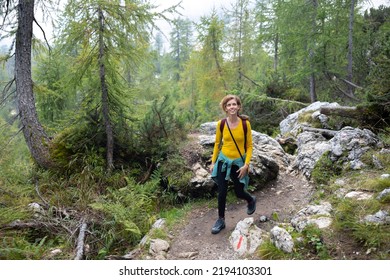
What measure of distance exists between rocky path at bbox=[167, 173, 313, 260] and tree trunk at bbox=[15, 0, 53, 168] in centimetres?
450

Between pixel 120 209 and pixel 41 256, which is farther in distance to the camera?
pixel 120 209

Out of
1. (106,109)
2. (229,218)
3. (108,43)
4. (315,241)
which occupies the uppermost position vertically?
(108,43)

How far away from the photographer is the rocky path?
434 centimetres

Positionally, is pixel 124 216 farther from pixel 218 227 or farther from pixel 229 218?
pixel 229 218

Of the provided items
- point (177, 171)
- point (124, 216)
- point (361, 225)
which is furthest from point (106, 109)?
point (361, 225)

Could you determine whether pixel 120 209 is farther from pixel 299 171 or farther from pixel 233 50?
pixel 233 50

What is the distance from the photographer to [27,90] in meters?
7.10

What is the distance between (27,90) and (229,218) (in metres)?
6.46

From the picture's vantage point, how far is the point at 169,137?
793 cm

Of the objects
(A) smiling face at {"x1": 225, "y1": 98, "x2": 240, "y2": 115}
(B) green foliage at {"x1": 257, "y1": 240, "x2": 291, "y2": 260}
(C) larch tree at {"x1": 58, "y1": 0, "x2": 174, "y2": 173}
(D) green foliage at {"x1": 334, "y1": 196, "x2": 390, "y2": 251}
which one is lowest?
(B) green foliage at {"x1": 257, "y1": 240, "x2": 291, "y2": 260}

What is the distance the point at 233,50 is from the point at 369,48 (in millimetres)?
7938

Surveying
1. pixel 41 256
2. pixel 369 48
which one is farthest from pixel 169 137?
pixel 369 48

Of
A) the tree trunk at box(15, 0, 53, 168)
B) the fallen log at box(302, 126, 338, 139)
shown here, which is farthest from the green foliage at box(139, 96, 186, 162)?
the fallen log at box(302, 126, 338, 139)

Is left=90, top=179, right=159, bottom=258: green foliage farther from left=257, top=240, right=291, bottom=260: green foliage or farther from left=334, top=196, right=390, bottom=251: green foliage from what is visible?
left=334, top=196, right=390, bottom=251: green foliage
